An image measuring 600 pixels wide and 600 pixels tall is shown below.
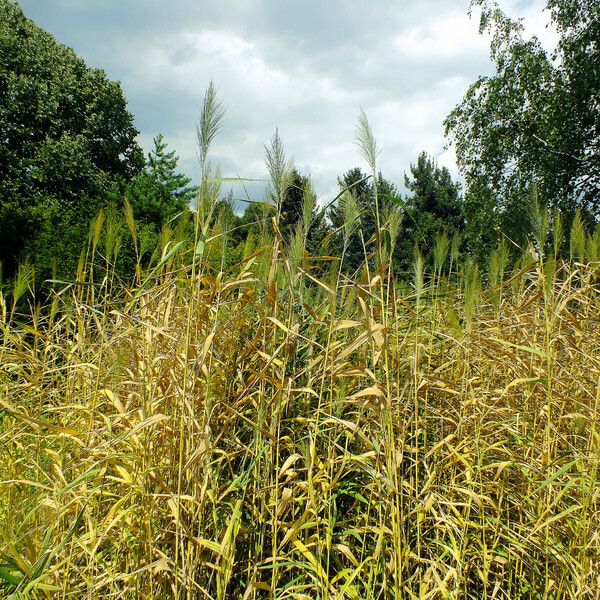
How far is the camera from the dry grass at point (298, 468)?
1521 millimetres

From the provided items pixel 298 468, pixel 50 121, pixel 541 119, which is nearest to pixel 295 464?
pixel 298 468

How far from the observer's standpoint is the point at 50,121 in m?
16.7

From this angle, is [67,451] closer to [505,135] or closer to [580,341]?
[580,341]

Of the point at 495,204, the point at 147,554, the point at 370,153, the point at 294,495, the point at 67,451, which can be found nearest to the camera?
the point at 147,554

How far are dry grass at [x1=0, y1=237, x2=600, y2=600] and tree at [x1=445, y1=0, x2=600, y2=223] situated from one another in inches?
398

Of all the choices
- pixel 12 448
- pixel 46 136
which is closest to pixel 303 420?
pixel 12 448

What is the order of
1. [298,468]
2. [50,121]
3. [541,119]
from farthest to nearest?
[50,121], [541,119], [298,468]

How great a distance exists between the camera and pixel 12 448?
236 centimetres

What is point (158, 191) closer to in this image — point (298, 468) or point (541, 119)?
point (541, 119)

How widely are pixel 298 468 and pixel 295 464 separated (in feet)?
0.24

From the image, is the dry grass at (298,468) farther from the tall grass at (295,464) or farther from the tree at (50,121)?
the tree at (50,121)

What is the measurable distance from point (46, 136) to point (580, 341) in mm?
17366

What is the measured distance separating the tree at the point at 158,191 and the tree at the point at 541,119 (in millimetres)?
6612

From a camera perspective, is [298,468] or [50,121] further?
[50,121]
